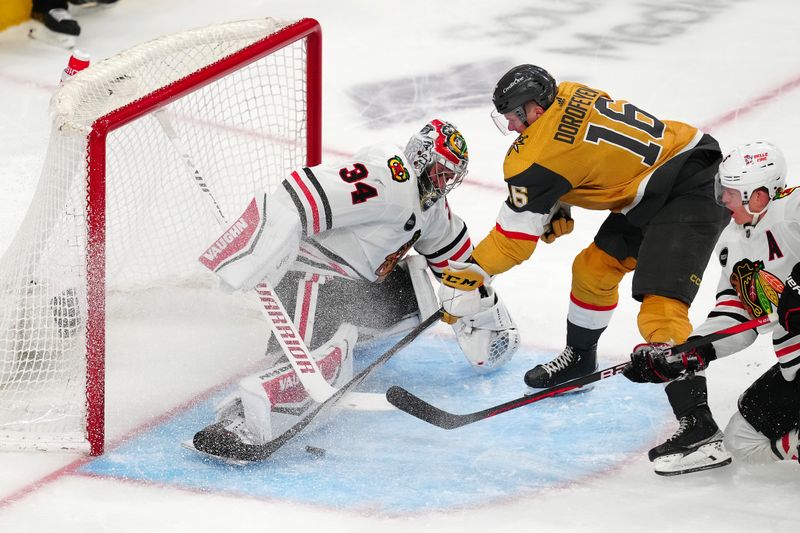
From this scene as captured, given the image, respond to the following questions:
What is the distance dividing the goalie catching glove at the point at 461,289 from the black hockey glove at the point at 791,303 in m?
0.77

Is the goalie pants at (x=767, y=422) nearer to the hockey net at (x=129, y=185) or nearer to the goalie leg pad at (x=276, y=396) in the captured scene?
the goalie leg pad at (x=276, y=396)

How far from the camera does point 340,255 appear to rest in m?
3.38

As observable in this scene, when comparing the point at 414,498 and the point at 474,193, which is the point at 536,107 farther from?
the point at 474,193

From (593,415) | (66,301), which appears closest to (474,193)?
(593,415)

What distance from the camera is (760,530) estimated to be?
2.80 m

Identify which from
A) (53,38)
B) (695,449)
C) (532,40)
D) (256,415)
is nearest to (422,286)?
(256,415)

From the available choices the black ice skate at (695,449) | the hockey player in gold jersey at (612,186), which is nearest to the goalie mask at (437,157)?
the hockey player in gold jersey at (612,186)

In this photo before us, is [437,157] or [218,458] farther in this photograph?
[437,157]

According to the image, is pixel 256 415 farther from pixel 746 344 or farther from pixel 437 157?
pixel 746 344

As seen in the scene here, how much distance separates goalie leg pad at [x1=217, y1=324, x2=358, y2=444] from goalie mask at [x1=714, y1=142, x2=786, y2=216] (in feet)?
3.69

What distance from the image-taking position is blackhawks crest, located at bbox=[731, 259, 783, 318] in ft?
9.38

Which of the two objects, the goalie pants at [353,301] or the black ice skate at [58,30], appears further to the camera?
the black ice skate at [58,30]

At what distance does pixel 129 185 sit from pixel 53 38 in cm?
299

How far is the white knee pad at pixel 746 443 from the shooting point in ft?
10.0
